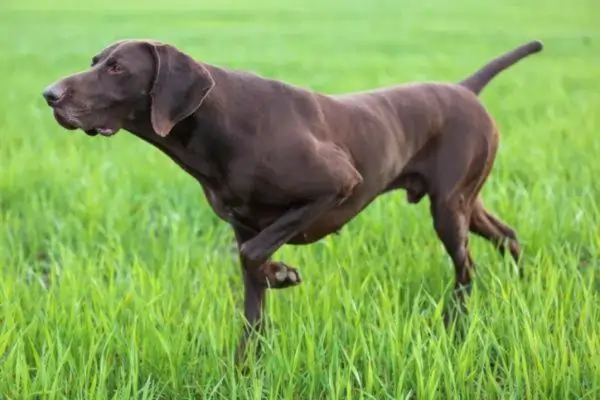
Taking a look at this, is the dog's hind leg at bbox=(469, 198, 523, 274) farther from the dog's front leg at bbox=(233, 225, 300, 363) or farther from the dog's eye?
the dog's eye

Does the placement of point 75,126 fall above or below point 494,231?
above

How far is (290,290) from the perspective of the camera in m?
4.06

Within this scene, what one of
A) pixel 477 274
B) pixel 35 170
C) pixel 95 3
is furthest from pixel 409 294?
pixel 95 3

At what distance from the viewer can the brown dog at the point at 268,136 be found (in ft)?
9.95

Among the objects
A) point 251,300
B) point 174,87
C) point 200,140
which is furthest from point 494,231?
point 174,87

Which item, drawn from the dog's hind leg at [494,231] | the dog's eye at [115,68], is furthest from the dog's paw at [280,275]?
the dog's hind leg at [494,231]

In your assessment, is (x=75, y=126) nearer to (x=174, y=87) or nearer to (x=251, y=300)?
(x=174, y=87)

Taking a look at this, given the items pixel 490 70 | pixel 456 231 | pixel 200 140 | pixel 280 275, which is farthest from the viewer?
pixel 490 70

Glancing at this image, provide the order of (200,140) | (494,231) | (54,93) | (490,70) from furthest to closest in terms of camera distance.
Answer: (494,231), (490,70), (200,140), (54,93)

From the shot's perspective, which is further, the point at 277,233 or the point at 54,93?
the point at 277,233

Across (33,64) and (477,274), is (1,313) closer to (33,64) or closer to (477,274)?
(477,274)

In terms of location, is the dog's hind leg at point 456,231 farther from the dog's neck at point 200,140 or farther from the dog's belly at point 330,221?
the dog's neck at point 200,140

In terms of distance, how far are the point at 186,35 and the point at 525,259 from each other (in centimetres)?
1395

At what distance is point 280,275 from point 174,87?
840mm
